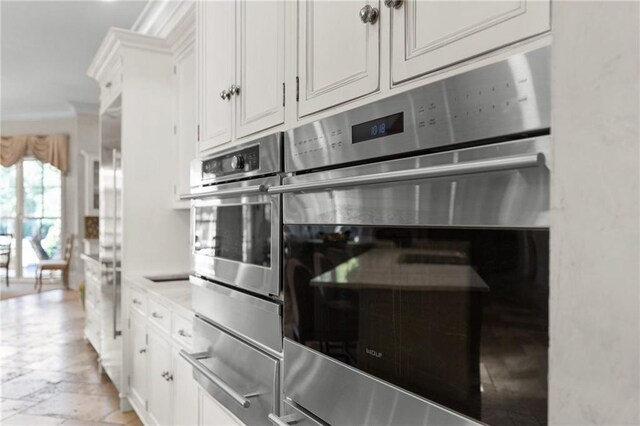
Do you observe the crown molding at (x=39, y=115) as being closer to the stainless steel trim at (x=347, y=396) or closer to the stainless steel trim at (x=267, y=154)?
the stainless steel trim at (x=267, y=154)

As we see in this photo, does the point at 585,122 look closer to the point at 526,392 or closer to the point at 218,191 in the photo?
the point at 526,392

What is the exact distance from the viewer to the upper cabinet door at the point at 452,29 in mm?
749

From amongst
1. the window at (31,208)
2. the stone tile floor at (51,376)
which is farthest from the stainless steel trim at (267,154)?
→ the window at (31,208)

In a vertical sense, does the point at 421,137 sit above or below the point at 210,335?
above

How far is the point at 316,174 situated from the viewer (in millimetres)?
1243

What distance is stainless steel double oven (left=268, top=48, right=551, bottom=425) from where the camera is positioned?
729 mm

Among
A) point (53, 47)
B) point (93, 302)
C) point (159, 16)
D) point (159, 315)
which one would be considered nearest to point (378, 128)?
point (159, 315)

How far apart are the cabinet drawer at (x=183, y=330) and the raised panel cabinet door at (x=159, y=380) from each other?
5.8 inches

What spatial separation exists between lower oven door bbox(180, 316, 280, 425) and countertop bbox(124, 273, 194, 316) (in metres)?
0.26

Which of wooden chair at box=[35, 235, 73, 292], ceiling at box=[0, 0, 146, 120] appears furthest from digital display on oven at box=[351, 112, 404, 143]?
wooden chair at box=[35, 235, 73, 292]

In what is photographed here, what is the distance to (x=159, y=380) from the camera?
2.60 m

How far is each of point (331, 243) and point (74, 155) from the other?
8.18 m

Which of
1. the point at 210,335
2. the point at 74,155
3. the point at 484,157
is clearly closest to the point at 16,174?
the point at 74,155

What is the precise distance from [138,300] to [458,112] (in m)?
2.67
